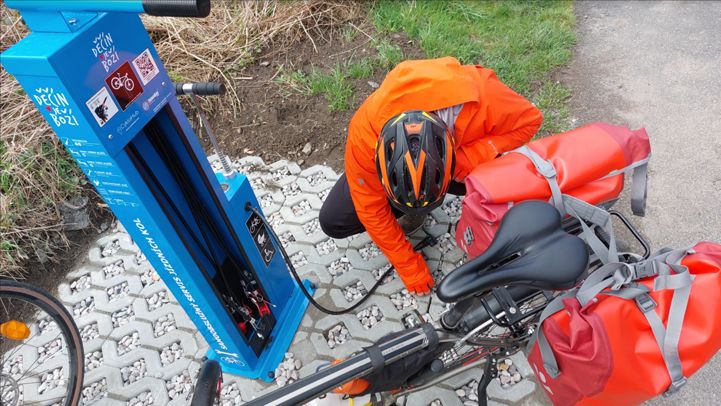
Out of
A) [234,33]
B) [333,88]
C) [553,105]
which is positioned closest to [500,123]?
[553,105]

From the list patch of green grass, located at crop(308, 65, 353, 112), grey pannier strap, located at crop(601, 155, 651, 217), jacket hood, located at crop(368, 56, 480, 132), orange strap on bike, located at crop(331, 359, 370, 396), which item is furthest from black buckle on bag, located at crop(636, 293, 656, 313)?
patch of green grass, located at crop(308, 65, 353, 112)

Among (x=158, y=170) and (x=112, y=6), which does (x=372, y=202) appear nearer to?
(x=158, y=170)

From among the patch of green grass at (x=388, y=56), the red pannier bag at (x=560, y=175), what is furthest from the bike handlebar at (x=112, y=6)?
the patch of green grass at (x=388, y=56)

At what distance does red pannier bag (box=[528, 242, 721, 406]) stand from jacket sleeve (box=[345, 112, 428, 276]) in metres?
1.36

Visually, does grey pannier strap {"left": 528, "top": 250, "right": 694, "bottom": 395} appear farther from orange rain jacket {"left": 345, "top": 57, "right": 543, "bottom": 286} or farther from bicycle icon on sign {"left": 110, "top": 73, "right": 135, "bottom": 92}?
bicycle icon on sign {"left": 110, "top": 73, "right": 135, "bottom": 92}

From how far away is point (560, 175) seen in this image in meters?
2.16

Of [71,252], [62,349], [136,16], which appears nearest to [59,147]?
[71,252]

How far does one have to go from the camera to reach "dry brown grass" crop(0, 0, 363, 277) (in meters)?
3.76

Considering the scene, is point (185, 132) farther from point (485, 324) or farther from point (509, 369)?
point (509, 369)

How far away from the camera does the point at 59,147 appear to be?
13.7ft

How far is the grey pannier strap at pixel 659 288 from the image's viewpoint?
158cm

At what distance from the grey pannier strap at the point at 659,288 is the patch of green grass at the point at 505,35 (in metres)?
2.90

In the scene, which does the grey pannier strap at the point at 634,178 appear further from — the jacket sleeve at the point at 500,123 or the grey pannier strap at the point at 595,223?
the jacket sleeve at the point at 500,123

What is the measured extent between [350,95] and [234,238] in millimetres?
A: 2707
